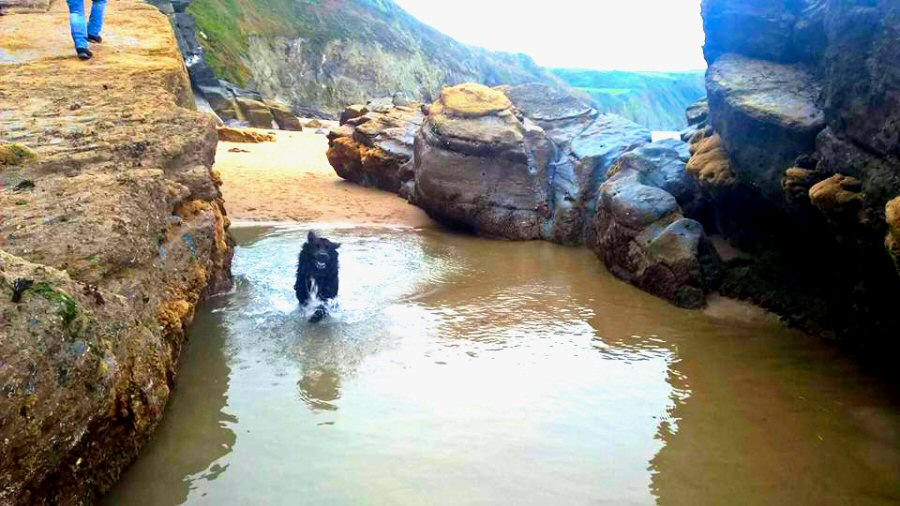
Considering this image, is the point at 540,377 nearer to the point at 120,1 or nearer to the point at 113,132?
the point at 113,132

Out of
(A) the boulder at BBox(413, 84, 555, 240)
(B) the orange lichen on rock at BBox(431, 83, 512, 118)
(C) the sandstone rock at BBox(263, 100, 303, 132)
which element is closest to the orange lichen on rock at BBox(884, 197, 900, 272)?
(A) the boulder at BBox(413, 84, 555, 240)

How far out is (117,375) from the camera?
2.86m

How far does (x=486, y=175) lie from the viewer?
10.0 metres

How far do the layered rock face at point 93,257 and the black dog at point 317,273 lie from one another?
834 millimetres

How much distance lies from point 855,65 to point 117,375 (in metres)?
4.64

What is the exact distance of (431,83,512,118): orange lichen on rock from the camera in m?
10.4

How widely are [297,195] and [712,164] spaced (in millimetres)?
7666

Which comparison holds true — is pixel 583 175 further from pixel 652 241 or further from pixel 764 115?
pixel 764 115

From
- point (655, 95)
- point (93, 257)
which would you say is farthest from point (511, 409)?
point (655, 95)

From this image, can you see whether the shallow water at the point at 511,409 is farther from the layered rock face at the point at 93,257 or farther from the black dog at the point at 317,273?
the layered rock face at the point at 93,257

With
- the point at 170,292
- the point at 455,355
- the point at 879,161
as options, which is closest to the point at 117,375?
the point at 170,292

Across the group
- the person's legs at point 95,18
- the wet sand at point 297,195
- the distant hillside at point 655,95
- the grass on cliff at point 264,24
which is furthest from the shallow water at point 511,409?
the distant hillside at point 655,95

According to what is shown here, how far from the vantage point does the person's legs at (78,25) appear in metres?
7.39

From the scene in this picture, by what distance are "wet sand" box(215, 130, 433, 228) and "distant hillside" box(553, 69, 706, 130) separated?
63.4 metres
